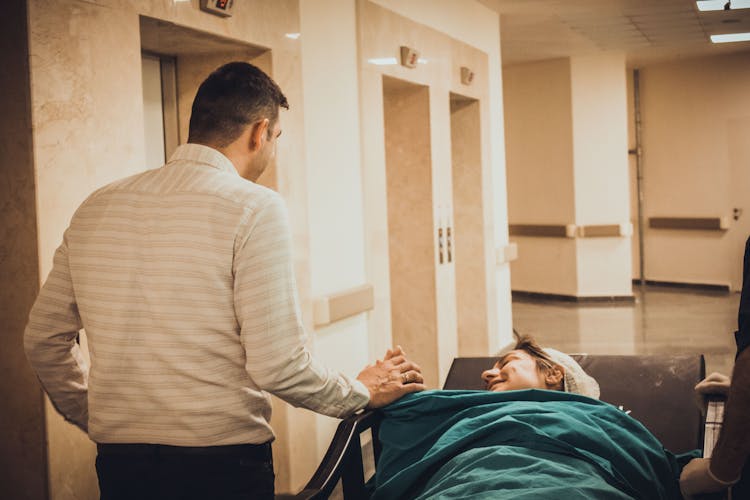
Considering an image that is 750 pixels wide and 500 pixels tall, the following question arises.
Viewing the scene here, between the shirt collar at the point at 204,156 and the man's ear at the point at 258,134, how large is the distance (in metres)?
0.10

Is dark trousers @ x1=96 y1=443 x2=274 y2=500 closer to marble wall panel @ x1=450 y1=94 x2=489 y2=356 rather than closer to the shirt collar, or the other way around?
the shirt collar

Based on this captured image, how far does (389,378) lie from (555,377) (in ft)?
Answer: 2.84

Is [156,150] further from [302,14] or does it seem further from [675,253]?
[675,253]

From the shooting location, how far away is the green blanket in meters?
2.13

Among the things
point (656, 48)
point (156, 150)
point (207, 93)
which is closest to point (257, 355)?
point (207, 93)

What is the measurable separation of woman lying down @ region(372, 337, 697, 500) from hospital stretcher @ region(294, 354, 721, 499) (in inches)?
6.4

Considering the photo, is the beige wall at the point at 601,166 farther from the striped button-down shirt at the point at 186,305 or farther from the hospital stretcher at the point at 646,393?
the striped button-down shirt at the point at 186,305

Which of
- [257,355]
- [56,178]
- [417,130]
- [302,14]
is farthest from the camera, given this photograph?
[417,130]

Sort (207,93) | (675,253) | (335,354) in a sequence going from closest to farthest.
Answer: (207,93)
(335,354)
(675,253)

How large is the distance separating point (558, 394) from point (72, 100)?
1962 mm

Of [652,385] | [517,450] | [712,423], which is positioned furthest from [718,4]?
[517,450]

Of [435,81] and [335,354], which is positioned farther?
[435,81]

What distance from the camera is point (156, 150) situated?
3.82 m

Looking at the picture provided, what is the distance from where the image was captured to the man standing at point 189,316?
186cm
